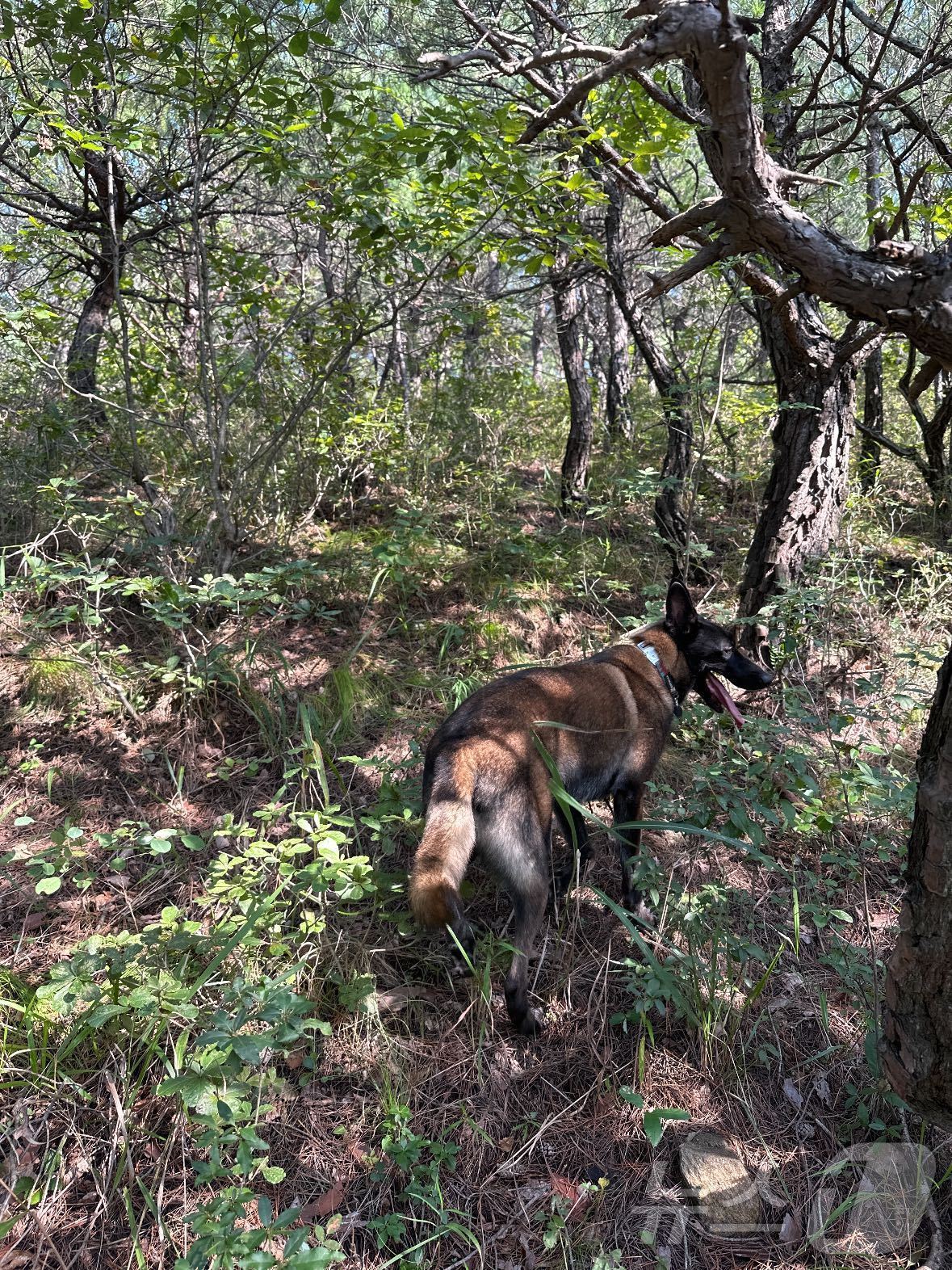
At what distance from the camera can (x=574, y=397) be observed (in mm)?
7027

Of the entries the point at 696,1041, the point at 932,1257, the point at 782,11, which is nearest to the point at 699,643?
the point at 696,1041

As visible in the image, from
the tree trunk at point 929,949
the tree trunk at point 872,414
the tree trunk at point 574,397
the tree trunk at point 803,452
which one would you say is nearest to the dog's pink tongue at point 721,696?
the tree trunk at point 803,452

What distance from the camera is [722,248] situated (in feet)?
6.79

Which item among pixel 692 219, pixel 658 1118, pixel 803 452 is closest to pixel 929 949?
pixel 658 1118

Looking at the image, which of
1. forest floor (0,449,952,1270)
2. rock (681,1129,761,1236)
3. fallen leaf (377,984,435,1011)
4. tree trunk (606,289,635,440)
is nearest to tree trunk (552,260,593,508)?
tree trunk (606,289,635,440)

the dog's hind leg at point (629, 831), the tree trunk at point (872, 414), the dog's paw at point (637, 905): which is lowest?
the dog's paw at point (637, 905)

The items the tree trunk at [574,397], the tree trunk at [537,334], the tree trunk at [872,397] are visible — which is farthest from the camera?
the tree trunk at [537,334]

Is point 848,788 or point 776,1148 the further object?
point 848,788

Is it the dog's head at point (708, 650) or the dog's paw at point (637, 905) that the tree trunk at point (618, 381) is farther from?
the dog's paw at point (637, 905)

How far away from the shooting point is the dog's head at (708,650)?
363 centimetres

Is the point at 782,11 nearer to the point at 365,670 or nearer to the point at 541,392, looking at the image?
the point at 365,670

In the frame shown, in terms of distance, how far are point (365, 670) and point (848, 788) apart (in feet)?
8.85

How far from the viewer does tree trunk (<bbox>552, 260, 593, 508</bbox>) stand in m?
6.93

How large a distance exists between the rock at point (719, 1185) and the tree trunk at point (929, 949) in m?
0.56
